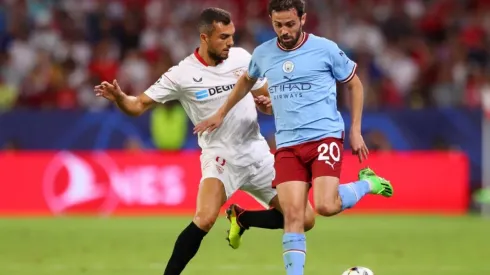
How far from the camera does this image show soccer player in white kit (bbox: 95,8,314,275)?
9.55 meters

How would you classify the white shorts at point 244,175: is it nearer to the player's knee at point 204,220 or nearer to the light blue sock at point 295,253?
the player's knee at point 204,220

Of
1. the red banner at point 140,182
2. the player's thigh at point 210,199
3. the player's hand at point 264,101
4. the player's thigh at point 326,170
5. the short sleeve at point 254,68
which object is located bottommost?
the red banner at point 140,182

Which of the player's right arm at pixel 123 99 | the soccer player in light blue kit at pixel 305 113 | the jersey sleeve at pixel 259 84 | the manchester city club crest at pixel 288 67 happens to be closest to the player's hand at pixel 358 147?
the soccer player in light blue kit at pixel 305 113

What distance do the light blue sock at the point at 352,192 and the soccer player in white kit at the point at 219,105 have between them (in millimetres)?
635

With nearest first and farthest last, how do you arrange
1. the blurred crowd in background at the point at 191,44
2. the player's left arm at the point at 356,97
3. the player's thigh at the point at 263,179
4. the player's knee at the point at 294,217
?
the player's knee at the point at 294,217, the player's left arm at the point at 356,97, the player's thigh at the point at 263,179, the blurred crowd in background at the point at 191,44

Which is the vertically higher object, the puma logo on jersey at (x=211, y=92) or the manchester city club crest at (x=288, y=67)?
the manchester city club crest at (x=288, y=67)

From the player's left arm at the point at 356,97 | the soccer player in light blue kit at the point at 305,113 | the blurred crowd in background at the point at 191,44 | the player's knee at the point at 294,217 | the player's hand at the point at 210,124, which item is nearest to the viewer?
the player's knee at the point at 294,217

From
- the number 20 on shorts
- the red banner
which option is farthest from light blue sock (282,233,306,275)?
the red banner

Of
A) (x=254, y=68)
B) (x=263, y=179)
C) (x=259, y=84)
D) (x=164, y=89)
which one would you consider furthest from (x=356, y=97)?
(x=164, y=89)

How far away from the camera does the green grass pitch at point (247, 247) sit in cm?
1088

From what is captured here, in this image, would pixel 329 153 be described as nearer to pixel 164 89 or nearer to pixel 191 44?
pixel 164 89

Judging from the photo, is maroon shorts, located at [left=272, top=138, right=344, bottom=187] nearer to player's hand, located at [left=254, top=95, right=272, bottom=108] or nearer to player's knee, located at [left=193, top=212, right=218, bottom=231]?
player's knee, located at [left=193, top=212, right=218, bottom=231]

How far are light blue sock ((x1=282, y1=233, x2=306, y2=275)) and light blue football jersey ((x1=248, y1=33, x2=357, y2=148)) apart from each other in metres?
0.84

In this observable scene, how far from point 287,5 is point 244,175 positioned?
177 cm
